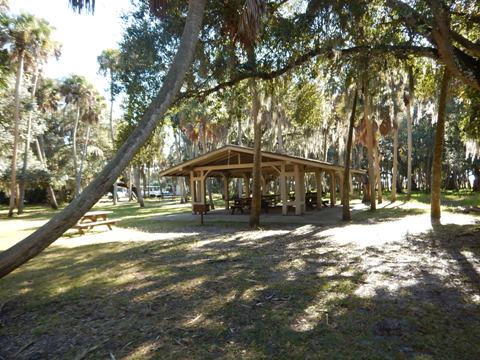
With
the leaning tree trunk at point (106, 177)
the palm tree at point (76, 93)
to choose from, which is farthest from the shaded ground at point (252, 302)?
the palm tree at point (76, 93)

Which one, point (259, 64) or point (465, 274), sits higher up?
point (259, 64)

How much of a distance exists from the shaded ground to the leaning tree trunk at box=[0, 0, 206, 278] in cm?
101

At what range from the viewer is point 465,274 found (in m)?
6.00

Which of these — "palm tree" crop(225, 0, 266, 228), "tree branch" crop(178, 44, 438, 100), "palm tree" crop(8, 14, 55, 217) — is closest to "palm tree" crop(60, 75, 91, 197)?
"palm tree" crop(8, 14, 55, 217)

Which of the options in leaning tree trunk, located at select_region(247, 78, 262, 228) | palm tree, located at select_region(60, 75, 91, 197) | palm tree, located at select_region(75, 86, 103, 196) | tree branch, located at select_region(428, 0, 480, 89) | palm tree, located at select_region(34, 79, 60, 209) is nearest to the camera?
tree branch, located at select_region(428, 0, 480, 89)

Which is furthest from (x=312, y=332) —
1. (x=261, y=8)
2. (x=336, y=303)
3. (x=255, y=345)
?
(x=261, y=8)

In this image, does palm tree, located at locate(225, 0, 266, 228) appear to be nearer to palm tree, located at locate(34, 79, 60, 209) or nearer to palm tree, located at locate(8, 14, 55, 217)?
palm tree, located at locate(8, 14, 55, 217)

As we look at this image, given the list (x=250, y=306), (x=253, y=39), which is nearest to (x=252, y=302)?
(x=250, y=306)

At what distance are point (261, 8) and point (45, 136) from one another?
112 ft

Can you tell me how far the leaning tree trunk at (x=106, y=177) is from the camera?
161 inches

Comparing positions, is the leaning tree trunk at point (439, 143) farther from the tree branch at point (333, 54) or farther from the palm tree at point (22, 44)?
the palm tree at point (22, 44)

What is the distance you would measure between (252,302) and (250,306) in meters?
0.16

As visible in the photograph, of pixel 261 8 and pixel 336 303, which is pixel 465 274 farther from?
pixel 261 8

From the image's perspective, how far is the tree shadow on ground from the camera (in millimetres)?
3600
